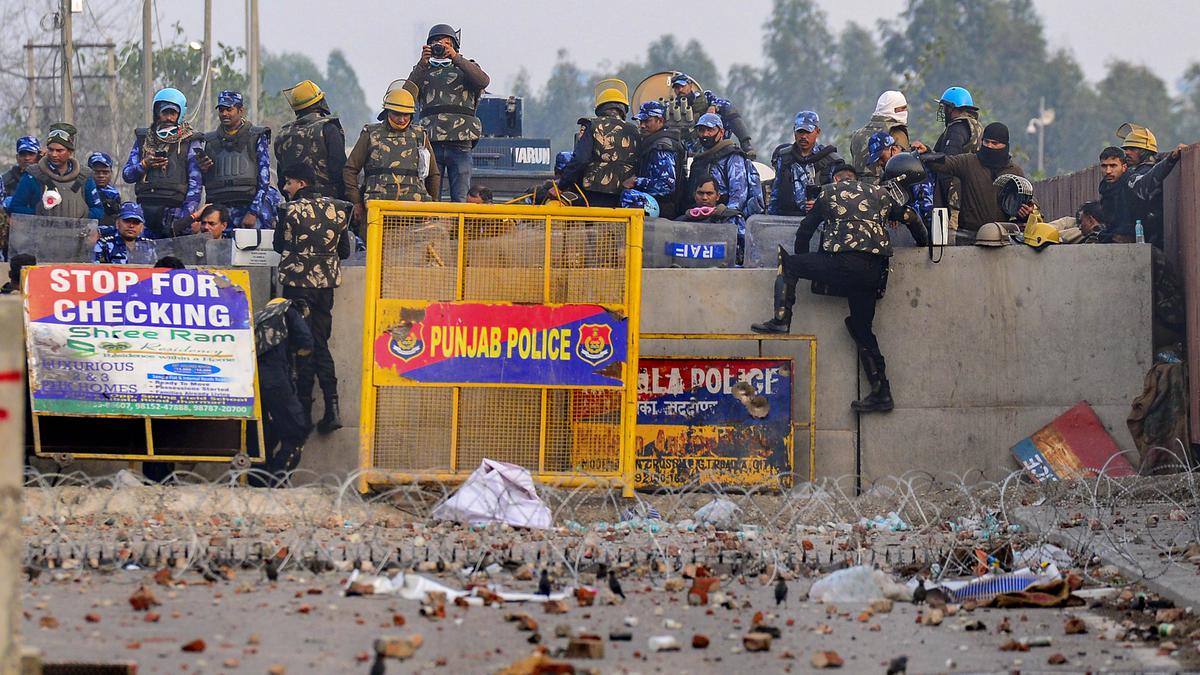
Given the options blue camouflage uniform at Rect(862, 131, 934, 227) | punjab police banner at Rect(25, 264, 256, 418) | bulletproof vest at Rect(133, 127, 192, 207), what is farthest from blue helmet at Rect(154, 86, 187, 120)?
blue camouflage uniform at Rect(862, 131, 934, 227)

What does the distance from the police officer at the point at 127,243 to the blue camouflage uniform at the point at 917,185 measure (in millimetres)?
6221

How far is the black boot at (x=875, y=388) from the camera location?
48.5ft

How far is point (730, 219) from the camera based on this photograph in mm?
15641

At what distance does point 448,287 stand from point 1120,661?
21.8 ft

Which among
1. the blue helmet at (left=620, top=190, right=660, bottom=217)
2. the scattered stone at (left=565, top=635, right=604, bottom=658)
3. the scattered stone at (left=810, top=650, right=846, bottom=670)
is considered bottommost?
the scattered stone at (left=810, top=650, right=846, bottom=670)

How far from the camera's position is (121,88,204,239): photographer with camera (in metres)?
16.8

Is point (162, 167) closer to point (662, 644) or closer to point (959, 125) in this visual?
point (959, 125)

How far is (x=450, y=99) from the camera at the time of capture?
16.7 meters

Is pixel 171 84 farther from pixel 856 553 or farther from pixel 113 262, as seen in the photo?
pixel 856 553

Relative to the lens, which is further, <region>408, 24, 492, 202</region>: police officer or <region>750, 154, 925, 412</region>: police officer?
<region>408, 24, 492, 202</region>: police officer

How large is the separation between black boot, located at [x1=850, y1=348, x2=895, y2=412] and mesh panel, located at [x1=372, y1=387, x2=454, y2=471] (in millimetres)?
3782

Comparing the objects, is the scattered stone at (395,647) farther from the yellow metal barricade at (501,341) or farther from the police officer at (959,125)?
the police officer at (959,125)

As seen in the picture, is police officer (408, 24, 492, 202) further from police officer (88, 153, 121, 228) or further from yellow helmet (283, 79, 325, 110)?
police officer (88, 153, 121, 228)

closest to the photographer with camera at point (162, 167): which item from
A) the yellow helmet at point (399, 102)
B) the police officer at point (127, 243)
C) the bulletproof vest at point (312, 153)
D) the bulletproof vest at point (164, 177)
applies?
the bulletproof vest at point (164, 177)
